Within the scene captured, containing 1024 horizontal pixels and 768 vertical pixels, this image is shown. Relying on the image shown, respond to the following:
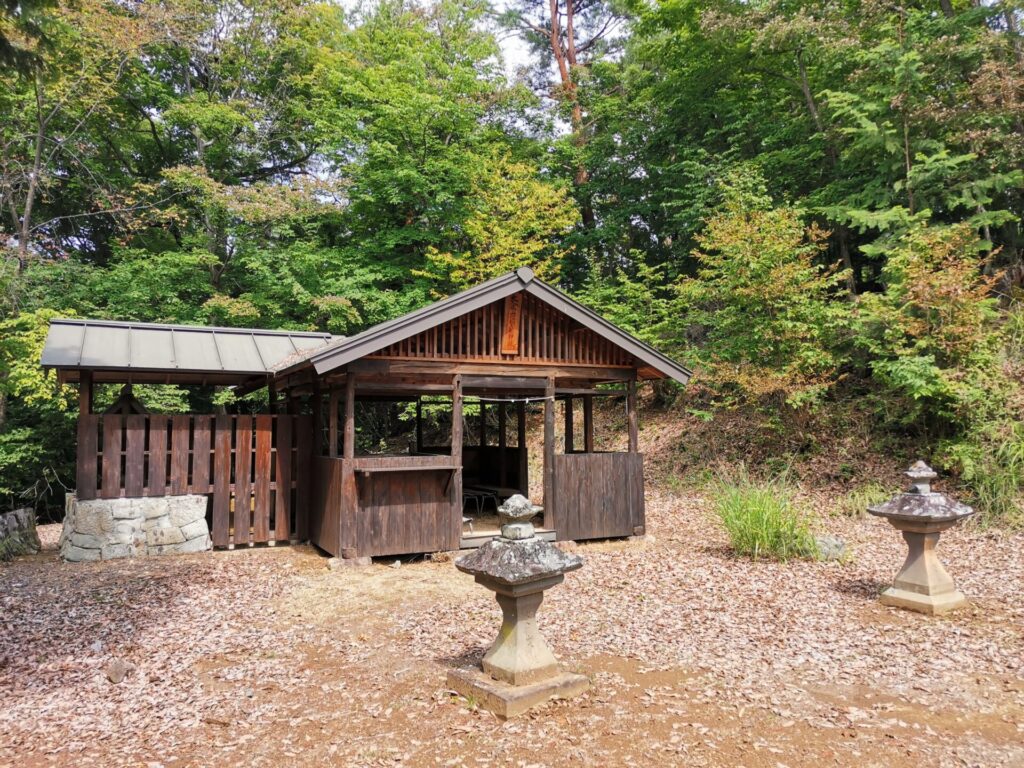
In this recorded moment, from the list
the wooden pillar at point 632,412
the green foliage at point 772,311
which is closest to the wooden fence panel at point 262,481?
the wooden pillar at point 632,412

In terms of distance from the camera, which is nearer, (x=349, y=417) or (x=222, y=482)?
(x=349, y=417)

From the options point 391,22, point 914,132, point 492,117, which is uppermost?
point 391,22

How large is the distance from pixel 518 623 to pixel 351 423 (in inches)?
177

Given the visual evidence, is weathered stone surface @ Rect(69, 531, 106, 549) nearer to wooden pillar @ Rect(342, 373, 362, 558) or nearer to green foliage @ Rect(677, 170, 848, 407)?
wooden pillar @ Rect(342, 373, 362, 558)

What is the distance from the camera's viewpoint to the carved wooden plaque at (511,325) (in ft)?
29.0

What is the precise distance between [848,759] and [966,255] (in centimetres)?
1000

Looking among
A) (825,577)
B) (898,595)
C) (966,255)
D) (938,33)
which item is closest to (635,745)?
(898,595)

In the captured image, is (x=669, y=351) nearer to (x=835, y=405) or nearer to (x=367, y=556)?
(x=835, y=405)

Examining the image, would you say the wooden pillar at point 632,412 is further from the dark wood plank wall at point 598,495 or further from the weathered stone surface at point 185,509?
the weathered stone surface at point 185,509

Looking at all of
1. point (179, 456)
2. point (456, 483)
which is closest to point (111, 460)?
point (179, 456)

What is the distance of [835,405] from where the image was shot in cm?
1282

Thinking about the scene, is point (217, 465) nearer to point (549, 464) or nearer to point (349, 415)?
point (349, 415)

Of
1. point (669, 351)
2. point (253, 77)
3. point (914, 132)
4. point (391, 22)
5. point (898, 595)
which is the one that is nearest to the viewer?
point (898, 595)

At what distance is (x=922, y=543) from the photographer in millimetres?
6164
